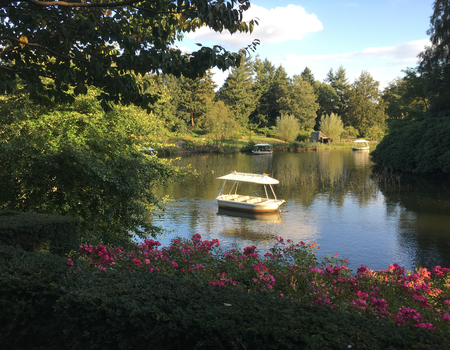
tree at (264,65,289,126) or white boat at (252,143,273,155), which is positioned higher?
tree at (264,65,289,126)

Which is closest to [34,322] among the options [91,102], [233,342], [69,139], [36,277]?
[36,277]

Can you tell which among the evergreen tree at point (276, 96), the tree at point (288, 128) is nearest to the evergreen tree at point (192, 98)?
the tree at point (288, 128)

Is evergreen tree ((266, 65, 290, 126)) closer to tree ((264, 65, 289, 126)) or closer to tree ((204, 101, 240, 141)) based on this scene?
tree ((264, 65, 289, 126))

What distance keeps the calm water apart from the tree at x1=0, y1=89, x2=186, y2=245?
2.72m

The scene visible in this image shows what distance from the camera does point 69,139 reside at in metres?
11.6

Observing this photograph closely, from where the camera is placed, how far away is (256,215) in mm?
22938

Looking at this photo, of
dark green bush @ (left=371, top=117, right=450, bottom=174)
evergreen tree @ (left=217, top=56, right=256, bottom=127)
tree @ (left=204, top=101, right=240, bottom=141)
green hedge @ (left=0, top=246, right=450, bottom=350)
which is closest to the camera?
green hedge @ (left=0, top=246, right=450, bottom=350)

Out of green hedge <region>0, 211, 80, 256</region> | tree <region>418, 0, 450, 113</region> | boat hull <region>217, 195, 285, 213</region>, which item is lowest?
boat hull <region>217, 195, 285, 213</region>

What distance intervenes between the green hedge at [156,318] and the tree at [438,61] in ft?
136

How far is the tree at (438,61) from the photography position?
36812mm

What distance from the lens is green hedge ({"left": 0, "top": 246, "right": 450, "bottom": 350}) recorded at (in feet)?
9.89

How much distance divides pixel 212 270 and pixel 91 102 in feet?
29.4

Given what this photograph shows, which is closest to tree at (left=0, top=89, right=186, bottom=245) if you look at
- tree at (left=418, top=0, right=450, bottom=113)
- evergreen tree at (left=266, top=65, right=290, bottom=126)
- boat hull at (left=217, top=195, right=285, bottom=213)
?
boat hull at (left=217, top=195, right=285, bottom=213)

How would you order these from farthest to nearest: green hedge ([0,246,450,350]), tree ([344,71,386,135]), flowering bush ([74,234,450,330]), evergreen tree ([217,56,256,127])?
tree ([344,71,386,135]) < evergreen tree ([217,56,256,127]) < flowering bush ([74,234,450,330]) < green hedge ([0,246,450,350])
